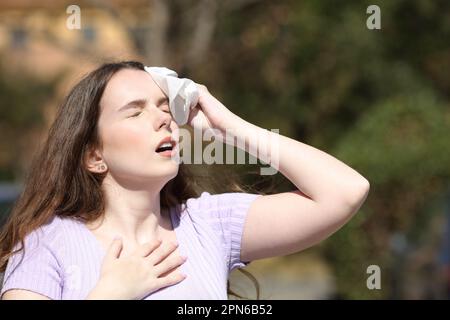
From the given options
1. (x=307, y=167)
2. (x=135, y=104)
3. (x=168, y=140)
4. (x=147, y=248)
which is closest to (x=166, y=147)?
(x=168, y=140)

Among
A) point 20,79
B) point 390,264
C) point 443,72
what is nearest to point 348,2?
point 443,72

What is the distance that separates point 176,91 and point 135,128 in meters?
0.15

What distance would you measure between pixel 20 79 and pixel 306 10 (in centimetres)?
1167

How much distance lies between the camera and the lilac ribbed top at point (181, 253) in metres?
1.98

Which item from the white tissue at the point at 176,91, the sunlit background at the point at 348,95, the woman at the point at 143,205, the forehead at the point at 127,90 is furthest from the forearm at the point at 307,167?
the sunlit background at the point at 348,95

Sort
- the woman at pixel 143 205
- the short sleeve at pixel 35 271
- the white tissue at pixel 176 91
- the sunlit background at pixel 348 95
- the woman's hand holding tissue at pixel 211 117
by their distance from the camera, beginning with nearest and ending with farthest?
the short sleeve at pixel 35 271, the woman at pixel 143 205, the white tissue at pixel 176 91, the woman's hand holding tissue at pixel 211 117, the sunlit background at pixel 348 95

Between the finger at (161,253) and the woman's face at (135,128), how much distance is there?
173 millimetres

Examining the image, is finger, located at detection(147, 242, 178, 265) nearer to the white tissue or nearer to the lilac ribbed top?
the lilac ribbed top

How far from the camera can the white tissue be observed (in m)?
2.16

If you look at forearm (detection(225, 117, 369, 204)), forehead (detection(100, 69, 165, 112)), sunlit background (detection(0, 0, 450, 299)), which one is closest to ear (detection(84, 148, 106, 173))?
forehead (detection(100, 69, 165, 112))

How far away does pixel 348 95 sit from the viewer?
9.31 meters

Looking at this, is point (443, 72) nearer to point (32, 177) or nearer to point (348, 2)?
point (348, 2)

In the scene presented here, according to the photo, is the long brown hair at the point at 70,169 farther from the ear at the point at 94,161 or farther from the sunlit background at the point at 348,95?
the sunlit background at the point at 348,95

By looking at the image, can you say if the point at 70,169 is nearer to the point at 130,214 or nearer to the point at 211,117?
the point at 130,214
